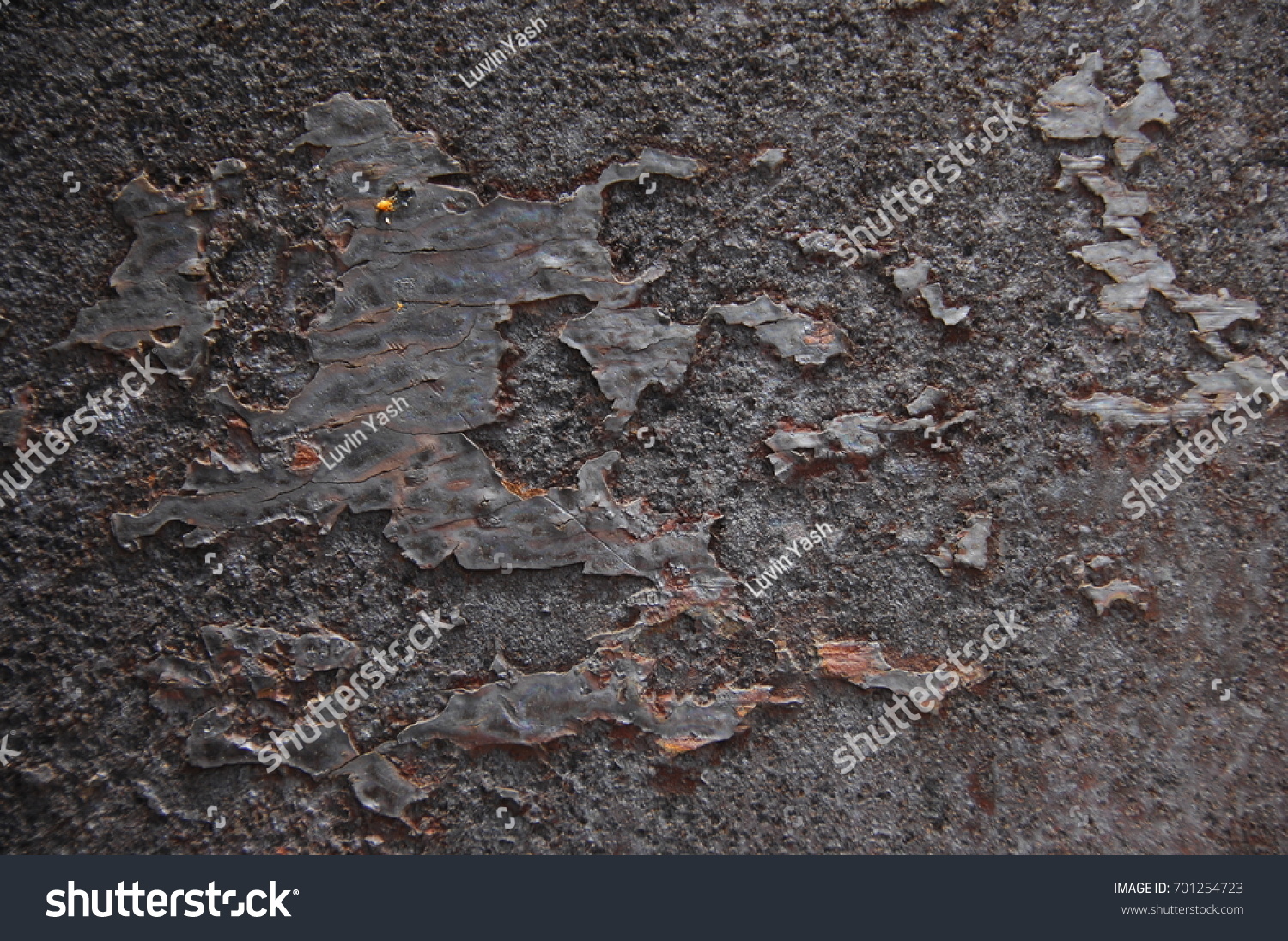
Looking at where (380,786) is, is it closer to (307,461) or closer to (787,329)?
(307,461)

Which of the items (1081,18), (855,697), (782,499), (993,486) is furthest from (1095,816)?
(1081,18)

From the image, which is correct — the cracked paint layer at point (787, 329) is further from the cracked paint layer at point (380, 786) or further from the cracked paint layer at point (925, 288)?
the cracked paint layer at point (380, 786)

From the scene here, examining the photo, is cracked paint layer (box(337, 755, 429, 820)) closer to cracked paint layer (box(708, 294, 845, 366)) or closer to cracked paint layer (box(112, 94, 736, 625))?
cracked paint layer (box(112, 94, 736, 625))

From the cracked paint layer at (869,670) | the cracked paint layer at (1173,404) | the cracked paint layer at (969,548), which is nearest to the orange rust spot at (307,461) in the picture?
the cracked paint layer at (869,670)

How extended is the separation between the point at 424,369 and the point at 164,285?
0.36m

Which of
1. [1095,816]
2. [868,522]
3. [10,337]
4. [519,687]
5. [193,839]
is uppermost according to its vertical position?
[10,337]

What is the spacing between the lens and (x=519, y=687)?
97 cm

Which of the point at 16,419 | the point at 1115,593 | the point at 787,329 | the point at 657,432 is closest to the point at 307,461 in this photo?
the point at 16,419

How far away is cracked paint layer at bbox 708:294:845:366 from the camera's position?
3.18 feet

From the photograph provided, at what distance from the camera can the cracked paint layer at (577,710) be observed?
0.97 m

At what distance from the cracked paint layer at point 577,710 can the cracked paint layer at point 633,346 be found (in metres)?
0.38

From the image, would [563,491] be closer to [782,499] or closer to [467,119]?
[782,499]

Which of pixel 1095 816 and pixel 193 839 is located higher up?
pixel 193 839

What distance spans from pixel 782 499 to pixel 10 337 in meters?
1.06
